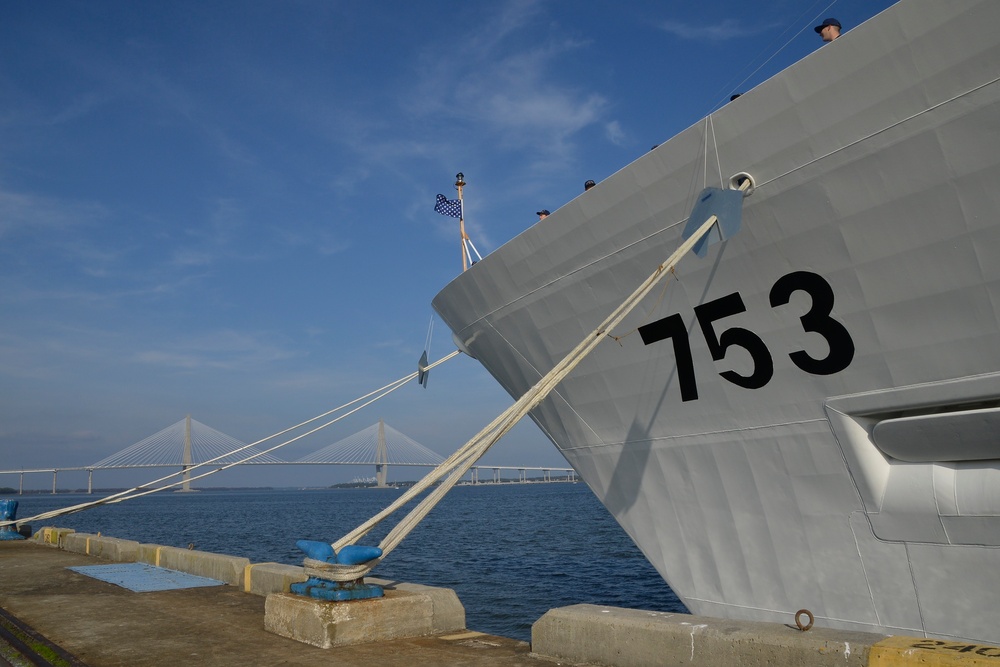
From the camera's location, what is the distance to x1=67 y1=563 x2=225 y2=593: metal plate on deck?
9.52m

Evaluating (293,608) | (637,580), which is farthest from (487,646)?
(637,580)

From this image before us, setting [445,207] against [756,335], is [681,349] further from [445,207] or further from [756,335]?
[445,207]

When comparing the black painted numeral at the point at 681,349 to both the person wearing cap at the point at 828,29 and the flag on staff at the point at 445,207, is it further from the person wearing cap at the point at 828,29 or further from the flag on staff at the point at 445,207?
the flag on staff at the point at 445,207

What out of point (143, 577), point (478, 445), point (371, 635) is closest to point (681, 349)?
point (478, 445)

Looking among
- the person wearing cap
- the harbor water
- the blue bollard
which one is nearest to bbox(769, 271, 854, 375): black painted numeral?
the person wearing cap

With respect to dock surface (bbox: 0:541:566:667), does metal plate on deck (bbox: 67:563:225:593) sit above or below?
above

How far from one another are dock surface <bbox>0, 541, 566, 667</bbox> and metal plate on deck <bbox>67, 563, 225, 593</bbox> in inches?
10.6

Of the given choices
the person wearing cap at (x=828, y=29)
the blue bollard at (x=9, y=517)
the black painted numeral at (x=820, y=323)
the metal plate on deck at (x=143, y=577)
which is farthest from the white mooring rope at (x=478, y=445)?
the blue bollard at (x=9, y=517)

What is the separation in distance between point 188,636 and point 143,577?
14.7 feet

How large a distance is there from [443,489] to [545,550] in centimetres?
2107

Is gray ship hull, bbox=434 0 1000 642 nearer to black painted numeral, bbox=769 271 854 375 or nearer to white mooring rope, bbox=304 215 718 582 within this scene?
black painted numeral, bbox=769 271 854 375

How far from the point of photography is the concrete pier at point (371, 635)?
4.14m

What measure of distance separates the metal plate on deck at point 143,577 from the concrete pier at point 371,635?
0.40 metres

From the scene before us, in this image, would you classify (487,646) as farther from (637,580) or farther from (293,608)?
(637,580)
